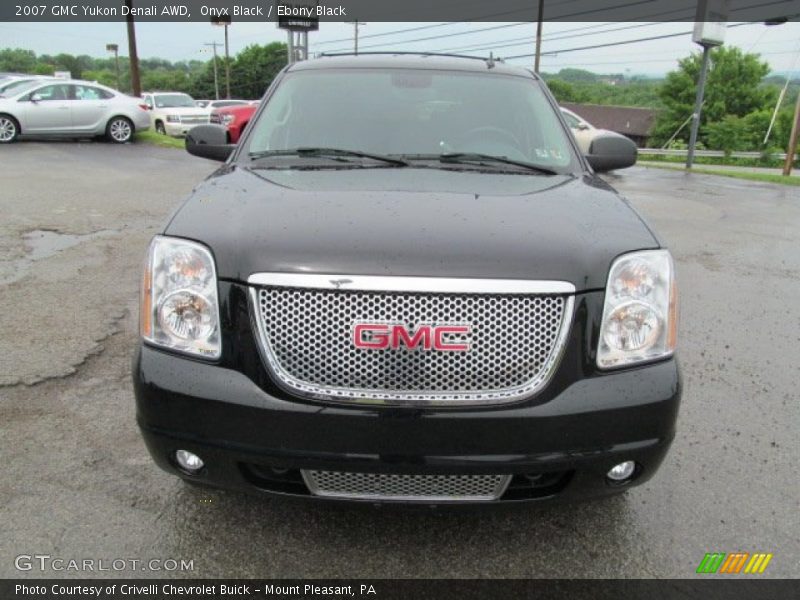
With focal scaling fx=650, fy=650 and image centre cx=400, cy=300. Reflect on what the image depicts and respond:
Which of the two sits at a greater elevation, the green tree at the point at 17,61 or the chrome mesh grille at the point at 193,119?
the green tree at the point at 17,61

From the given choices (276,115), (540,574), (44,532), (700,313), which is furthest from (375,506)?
(700,313)

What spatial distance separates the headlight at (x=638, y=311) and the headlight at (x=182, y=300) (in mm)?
1235

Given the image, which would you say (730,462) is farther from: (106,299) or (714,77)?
(714,77)

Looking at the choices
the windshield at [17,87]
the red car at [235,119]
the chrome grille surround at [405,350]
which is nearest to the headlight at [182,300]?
the chrome grille surround at [405,350]

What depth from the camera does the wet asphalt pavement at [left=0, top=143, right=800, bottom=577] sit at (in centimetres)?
227

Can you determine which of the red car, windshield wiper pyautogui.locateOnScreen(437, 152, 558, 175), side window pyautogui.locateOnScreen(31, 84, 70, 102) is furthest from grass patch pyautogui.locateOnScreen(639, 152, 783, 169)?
windshield wiper pyautogui.locateOnScreen(437, 152, 558, 175)

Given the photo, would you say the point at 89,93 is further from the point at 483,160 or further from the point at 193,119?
the point at 483,160

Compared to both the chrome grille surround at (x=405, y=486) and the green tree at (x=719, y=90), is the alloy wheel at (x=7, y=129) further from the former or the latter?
the green tree at (x=719, y=90)

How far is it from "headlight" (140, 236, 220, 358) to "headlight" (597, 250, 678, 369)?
124 cm

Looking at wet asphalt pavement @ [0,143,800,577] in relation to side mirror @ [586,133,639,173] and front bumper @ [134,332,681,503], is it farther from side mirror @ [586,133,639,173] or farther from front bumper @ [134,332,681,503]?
side mirror @ [586,133,639,173]

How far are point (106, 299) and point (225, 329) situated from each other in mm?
3350

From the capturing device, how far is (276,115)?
3375 millimetres

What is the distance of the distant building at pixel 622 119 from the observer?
3172 inches

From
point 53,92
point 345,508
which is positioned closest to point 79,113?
point 53,92
